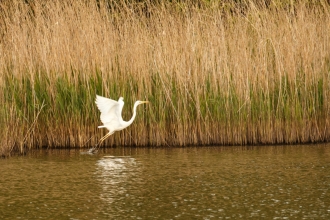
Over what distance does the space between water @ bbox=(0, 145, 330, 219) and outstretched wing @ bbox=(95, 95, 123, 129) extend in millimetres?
437

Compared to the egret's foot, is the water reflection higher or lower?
lower

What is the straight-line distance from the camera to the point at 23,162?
911 cm

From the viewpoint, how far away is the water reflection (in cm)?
720

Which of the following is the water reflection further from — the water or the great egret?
the great egret

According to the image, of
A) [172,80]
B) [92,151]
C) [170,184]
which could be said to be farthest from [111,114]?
[170,184]

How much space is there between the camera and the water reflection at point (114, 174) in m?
7.20

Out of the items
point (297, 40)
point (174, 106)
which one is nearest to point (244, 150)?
point (174, 106)

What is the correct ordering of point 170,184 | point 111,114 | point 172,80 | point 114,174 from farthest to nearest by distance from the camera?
point 172,80 < point 111,114 < point 114,174 < point 170,184

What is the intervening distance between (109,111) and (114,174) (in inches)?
70.3

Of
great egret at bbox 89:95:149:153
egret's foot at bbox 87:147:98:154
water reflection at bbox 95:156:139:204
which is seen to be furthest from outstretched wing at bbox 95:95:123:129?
water reflection at bbox 95:156:139:204

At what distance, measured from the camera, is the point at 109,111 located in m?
9.87

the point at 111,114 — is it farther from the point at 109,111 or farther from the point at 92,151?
the point at 92,151

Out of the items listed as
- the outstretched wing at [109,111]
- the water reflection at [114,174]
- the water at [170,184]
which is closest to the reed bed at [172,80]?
the water at [170,184]

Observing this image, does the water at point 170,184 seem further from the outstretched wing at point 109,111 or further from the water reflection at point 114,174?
the outstretched wing at point 109,111
